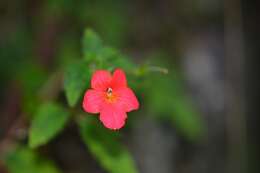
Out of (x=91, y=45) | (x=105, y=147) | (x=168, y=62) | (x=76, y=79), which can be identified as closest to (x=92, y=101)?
(x=76, y=79)

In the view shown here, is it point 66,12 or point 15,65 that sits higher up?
point 66,12

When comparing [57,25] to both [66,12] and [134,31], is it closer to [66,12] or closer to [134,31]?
[66,12]

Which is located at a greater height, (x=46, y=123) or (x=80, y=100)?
(x=80, y=100)

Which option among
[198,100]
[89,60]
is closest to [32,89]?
[89,60]

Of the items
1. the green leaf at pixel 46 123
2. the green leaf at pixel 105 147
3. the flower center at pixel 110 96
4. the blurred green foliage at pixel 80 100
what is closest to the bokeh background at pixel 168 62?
the blurred green foliage at pixel 80 100

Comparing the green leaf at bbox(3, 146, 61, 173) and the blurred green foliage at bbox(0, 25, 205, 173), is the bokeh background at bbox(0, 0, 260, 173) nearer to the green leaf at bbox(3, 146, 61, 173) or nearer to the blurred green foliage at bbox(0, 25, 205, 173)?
the blurred green foliage at bbox(0, 25, 205, 173)

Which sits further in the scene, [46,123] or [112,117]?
[46,123]

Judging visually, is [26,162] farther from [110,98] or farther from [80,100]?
[110,98]
